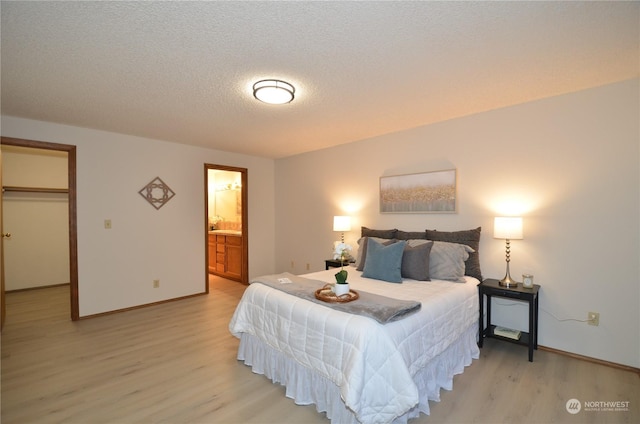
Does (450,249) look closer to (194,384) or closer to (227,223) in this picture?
(194,384)

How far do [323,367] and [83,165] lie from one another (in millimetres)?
3824

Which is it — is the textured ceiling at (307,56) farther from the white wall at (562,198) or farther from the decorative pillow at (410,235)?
the decorative pillow at (410,235)

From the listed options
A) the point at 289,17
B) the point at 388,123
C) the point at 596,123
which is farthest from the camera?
the point at 388,123

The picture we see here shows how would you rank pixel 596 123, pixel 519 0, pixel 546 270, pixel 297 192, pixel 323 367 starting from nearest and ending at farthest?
pixel 519 0
pixel 323 367
pixel 596 123
pixel 546 270
pixel 297 192

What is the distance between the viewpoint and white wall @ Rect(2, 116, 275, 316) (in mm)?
3752

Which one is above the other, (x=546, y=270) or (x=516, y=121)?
(x=516, y=121)

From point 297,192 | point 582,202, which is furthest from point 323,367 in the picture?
point 297,192

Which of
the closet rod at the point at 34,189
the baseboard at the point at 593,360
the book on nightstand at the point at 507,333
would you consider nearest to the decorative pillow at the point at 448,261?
the book on nightstand at the point at 507,333

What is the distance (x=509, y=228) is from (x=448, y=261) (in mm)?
615

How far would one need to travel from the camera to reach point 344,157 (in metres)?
4.58

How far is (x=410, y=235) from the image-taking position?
356cm

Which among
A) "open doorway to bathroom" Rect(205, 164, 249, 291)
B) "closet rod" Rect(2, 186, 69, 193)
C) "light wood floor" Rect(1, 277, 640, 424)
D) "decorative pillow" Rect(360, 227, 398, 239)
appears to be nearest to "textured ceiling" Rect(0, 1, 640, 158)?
"decorative pillow" Rect(360, 227, 398, 239)

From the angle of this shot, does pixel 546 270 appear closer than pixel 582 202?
No

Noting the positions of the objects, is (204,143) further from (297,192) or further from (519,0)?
(519,0)
